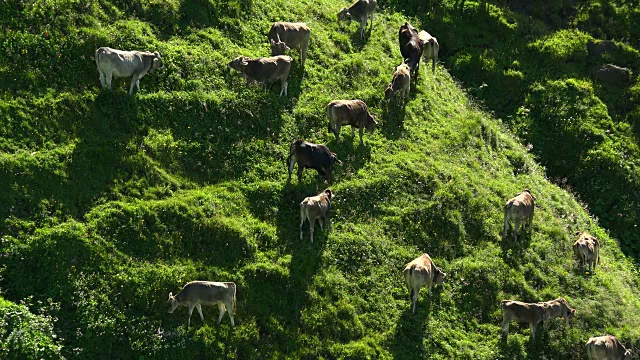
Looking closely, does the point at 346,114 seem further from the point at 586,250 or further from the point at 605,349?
the point at 605,349

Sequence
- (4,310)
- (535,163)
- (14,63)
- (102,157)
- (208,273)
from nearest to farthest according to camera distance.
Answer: (4,310), (208,273), (102,157), (14,63), (535,163)

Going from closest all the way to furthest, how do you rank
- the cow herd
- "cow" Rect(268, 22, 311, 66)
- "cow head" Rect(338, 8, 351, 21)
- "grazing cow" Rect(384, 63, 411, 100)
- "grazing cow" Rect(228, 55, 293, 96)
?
the cow herd → "grazing cow" Rect(228, 55, 293, 96) → "cow" Rect(268, 22, 311, 66) → "grazing cow" Rect(384, 63, 411, 100) → "cow head" Rect(338, 8, 351, 21)

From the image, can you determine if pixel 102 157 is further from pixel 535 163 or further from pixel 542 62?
pixel 542 62

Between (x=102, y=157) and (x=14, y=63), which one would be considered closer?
(x=102, y=157)

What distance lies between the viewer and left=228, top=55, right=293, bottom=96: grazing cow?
27.0 m

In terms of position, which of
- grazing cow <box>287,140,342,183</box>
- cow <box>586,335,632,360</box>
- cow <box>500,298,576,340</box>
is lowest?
cow <box>586,335,632,360</box>

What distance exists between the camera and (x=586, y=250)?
1067 inches

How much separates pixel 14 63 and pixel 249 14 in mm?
10764

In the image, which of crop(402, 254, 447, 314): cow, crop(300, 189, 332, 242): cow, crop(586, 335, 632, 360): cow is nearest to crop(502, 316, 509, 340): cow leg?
crop(402, 254, 447, 314): cow

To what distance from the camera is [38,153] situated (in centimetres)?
2142

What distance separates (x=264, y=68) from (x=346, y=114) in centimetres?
A: 349

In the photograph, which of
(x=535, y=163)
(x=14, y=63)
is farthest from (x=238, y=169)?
(x=535, y=163)

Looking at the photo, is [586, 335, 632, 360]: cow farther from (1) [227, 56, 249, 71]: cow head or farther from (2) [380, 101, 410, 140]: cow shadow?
(1) [227, 56, 249, 71]: cow head

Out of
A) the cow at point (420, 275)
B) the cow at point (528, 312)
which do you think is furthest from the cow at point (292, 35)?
the cow at point (528, 312)
